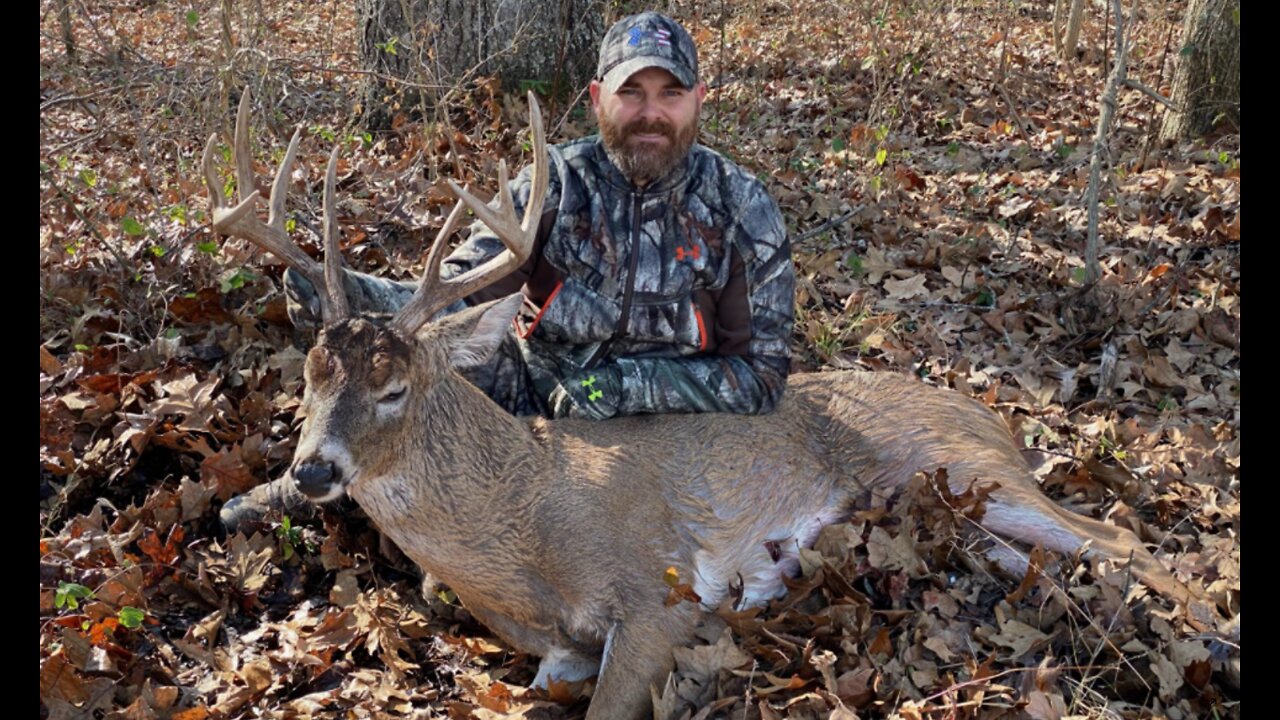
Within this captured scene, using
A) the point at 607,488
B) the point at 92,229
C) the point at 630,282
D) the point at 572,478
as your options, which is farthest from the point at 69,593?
the point at 92,229

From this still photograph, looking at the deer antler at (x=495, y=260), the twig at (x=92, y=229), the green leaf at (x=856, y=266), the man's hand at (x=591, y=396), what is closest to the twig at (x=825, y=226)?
the green leaf at (x=856, y=266)

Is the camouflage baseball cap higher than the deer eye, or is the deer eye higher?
the camouflage baseball cap

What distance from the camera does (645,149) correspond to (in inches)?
176

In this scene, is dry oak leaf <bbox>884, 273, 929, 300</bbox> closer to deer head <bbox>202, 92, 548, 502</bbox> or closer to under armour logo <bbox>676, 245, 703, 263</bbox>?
under armour logo <bbox>676, 245, 703, 263</bbox>

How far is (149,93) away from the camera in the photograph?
6719 mm

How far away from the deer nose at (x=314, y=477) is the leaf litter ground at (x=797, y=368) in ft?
3.03

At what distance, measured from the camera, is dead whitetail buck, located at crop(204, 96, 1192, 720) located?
3598 mm

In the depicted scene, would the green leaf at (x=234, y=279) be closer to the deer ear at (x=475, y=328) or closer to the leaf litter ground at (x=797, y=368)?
the leaf litter ground at (x=797, y=368)

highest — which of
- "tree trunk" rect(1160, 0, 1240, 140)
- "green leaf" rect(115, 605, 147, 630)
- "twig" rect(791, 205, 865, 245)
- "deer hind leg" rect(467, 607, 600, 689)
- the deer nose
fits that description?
"tree trunk" rect(1160, 0, 1240, 140)

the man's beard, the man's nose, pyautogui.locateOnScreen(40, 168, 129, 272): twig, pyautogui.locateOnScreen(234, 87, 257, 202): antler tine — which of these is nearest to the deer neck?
pyautogui.locateOnScreen(234, 87, 257, 202): antler tine

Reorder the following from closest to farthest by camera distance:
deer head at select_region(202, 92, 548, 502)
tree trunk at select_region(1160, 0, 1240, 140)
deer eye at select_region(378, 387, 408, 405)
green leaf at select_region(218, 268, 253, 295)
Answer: deer head at select_region(202, 92, 548, 502) < deer eye at select_region(378, 387, 408, 405) < green leaf at select_region(218, 268, 253, 295) < tree trunk at select_region(1160, 0, 1240, 140)

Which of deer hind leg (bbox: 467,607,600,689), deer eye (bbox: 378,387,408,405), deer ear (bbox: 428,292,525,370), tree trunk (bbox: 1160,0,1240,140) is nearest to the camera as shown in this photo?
deer eye (bbox: 378,387,408,405)

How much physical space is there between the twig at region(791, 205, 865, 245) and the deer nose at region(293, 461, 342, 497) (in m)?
4.05
